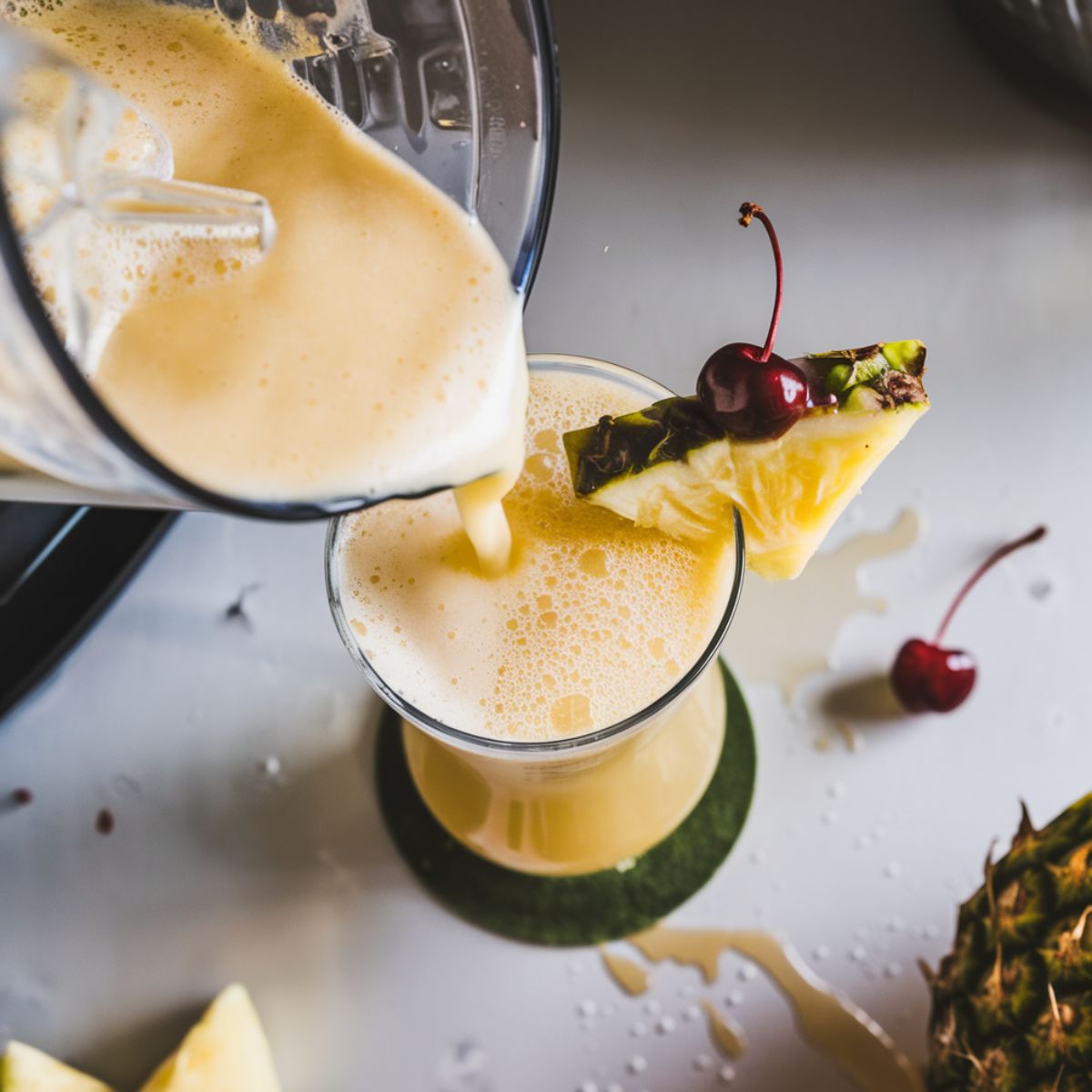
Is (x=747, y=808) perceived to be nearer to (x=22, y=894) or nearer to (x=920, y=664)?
(x=920, y=664)

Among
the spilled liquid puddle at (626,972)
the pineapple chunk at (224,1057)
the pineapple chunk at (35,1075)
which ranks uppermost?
the spilled liquid puddle at (626,972)

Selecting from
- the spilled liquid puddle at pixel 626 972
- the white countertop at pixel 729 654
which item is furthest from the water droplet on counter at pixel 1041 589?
the spilled liquid puddle at pixel 626 972

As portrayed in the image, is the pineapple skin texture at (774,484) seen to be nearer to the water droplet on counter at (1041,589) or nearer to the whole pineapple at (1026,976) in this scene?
the whole pineapple at (1026,976)

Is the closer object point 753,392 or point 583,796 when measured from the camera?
point 753,392

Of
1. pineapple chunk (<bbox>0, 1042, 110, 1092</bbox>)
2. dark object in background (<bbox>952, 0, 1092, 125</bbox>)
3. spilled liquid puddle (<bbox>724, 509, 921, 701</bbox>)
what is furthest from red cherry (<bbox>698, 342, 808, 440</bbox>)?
pineapple chunk (<bbox>0, 1042, 110, 1092</bbox>)

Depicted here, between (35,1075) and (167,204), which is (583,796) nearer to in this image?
(35,1075)

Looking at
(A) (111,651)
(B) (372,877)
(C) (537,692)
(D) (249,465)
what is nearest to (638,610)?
(C) (537,692)

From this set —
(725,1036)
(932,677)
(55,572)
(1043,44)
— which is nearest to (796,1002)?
(725,1036)
